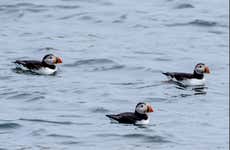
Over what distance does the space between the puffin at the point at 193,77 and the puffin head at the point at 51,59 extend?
2801 mm

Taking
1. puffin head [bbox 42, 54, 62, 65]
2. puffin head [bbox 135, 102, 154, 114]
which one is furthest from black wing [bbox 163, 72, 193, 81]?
puffin head [bbox 135, 102, 154, 114]

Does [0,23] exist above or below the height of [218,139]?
above

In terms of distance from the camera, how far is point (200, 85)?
2494 cm

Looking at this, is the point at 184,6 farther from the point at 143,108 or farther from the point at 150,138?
the point at 150,138

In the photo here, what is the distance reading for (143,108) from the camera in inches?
795

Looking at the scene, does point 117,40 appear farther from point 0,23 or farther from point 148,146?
point 148,146

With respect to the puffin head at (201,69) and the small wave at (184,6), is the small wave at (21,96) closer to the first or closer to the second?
the puffin head at (201,69)

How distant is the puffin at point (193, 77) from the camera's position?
81.0 feet

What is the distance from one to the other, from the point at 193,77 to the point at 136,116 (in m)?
5.08

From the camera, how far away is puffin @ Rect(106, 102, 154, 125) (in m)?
19.9

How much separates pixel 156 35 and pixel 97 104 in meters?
8.78

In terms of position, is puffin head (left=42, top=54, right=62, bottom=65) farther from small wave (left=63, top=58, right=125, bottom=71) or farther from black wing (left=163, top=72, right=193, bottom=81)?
black wing (left=163, top=72, right=193, bottom=81)

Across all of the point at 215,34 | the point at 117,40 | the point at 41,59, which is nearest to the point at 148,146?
the point at 41,59

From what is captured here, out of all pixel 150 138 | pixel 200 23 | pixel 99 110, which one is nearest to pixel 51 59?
pixel 99 110
